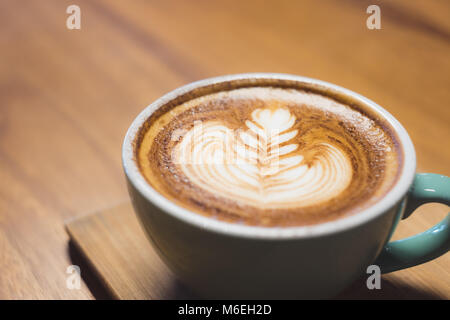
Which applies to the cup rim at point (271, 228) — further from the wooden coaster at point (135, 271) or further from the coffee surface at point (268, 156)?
the wooden coaster at point (135, 271)

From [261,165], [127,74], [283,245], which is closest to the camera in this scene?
[283,245]

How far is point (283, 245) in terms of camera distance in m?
0.41

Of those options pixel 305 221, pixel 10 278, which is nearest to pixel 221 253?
pixel 305 221

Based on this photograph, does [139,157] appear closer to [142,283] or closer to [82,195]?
[142,283]

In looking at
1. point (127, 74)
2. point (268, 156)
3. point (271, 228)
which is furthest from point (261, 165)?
point (127, 74)

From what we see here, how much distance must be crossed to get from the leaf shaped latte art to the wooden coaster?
0.48 ft

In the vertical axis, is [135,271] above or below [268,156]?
below

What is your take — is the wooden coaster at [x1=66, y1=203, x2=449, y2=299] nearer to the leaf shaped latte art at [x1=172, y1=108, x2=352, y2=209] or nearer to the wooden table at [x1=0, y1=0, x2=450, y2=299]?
the wooden table at [x1=0, y1=0, x2=450, y2=299]

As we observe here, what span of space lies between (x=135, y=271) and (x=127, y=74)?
528 millimetres

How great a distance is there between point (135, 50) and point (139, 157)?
61 centimetres

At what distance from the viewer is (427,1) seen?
46.0 inches

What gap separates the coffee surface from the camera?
0.48 meters

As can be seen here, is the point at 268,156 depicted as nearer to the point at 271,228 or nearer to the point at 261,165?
the point at 261,165

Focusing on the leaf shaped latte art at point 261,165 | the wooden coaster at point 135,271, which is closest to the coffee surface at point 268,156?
the leaf shaped latte art at point 261,165
